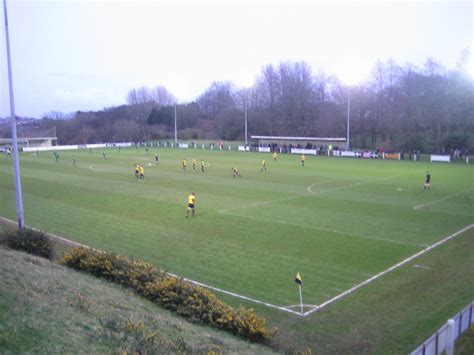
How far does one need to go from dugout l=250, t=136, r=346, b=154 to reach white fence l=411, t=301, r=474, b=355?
63.5m

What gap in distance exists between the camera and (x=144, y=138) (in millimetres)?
123438

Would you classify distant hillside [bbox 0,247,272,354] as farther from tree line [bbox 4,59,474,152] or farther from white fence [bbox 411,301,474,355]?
tree line [bbox 4,59,474,152]

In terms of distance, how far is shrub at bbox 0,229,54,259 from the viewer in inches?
662

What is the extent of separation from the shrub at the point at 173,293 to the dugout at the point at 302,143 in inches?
2418

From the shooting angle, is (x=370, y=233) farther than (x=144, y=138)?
No

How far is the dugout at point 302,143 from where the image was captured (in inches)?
2965

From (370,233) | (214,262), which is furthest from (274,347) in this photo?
(370,233)

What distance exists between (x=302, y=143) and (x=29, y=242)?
67086 mm

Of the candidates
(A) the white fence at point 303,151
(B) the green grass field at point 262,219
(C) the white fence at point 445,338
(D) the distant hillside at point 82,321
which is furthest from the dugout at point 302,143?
(D) the distant hillside at point 82,321

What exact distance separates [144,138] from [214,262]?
10846 cm

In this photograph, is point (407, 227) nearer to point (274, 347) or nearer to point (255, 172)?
point (274, 347)

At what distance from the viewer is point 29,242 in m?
17.0

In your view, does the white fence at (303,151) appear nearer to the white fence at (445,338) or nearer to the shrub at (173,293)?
the shrub at (173,293)

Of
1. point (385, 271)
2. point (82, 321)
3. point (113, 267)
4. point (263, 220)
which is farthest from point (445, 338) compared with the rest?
point (263, 220)
